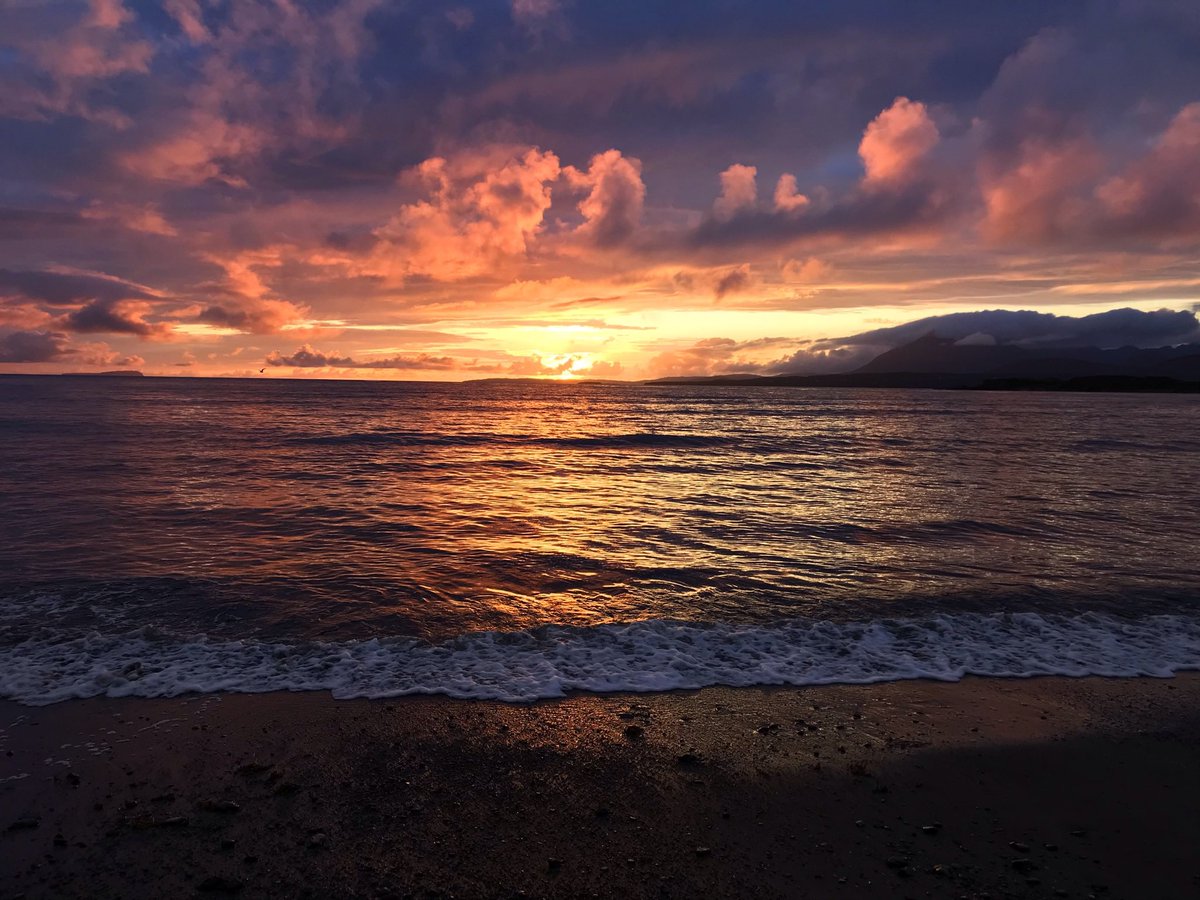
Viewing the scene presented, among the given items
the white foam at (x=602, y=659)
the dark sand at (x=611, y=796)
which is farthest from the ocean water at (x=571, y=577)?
the dark sand at (x=611, y=796)

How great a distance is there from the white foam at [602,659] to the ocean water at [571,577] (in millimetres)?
50

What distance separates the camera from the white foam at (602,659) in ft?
28.9

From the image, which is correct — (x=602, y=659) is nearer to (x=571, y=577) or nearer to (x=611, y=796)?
(x=611, y=796)

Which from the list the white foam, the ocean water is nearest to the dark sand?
the white foam

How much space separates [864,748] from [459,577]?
895cm


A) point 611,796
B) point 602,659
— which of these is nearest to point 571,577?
point 602,659

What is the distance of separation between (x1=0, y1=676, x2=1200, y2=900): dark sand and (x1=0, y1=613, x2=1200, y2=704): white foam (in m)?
0.49

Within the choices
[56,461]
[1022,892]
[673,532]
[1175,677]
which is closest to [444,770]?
[1022,892]

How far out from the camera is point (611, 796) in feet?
21.0

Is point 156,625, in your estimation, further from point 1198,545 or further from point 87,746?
point 1198,545

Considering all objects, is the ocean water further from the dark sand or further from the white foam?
the dark sand

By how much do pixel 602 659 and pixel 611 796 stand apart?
3.34m

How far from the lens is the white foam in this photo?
8805 mm

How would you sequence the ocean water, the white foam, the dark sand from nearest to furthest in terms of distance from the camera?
the dark sand, the white foam, the ocean water
